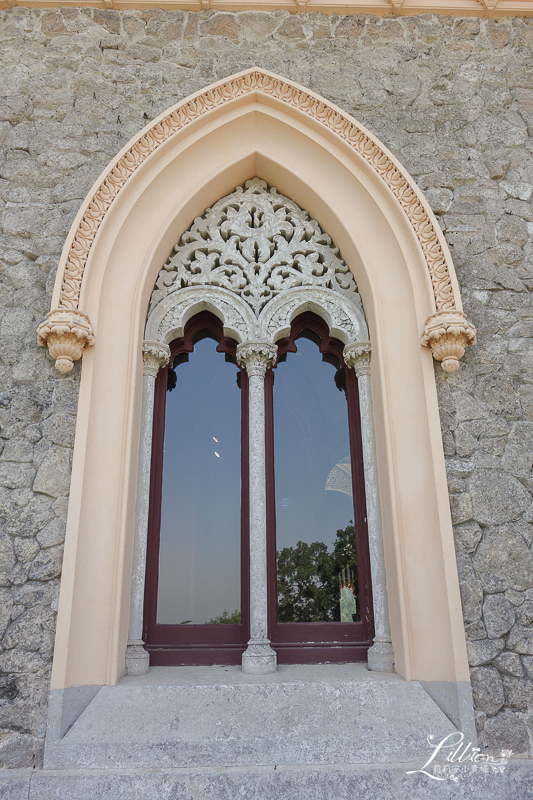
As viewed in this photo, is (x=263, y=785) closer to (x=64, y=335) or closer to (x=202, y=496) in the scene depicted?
(x=202, y=496)

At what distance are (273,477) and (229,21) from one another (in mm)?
3764

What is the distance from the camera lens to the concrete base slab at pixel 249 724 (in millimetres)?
2674

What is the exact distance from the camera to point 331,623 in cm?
356

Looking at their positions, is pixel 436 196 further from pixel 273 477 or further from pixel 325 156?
pixel 273 477

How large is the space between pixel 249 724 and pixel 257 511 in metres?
1.22

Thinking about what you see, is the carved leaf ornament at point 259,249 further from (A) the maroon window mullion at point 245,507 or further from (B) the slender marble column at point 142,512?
(A) the maroon window mullion at point 245,507

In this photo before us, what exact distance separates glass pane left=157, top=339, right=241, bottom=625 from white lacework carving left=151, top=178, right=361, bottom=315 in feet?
1.72

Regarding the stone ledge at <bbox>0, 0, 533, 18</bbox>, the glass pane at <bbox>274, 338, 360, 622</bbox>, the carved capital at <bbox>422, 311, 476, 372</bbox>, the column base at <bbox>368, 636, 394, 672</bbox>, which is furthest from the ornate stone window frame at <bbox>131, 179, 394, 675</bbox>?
the stone ledge at <bbox>0, 0, 533, 18</bbox>

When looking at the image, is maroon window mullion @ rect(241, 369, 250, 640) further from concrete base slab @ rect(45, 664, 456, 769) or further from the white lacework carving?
the white lacework carving

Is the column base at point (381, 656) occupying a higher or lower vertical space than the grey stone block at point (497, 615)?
lower

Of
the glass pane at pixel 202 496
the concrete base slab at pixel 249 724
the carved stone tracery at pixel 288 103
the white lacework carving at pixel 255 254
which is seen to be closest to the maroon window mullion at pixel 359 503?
the concrete base slab at pixel 249 724

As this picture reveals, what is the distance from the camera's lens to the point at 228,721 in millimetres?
2783

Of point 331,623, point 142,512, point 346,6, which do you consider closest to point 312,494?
point 331,623

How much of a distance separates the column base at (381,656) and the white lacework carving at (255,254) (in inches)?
91.3
